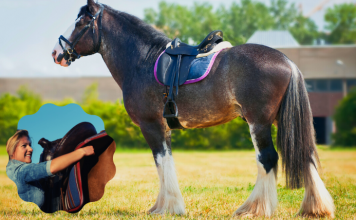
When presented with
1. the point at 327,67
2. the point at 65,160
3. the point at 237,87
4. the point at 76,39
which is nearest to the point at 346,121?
the point at 327,67

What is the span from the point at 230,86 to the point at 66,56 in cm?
249

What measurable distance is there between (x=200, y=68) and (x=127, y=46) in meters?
1.27

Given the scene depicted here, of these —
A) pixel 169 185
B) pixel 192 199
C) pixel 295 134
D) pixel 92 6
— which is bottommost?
pixel 192 199

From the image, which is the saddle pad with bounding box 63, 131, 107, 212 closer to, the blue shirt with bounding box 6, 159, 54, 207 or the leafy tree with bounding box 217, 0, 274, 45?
the blue shirt with bounding box 6, 159, 54, 207

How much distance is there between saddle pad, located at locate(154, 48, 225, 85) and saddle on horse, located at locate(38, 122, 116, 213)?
4.69 ft

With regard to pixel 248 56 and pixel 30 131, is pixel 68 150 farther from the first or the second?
pixel 248 56

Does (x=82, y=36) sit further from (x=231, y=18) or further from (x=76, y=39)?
(x=231, y=18)

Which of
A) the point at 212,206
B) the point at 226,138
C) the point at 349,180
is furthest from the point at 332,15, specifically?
the point at 212,206

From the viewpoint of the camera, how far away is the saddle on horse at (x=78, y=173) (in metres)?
4.77

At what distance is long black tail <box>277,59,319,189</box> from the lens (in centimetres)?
401

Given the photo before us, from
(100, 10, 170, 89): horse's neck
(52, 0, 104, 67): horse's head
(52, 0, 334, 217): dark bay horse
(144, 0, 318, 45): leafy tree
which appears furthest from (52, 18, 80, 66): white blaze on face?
(144, 0, 318, 45): leafy tree

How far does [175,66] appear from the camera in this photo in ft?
14.3

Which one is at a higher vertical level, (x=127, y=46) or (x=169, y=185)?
(x=127, y=46)

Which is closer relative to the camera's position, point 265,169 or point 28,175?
point 265,169
